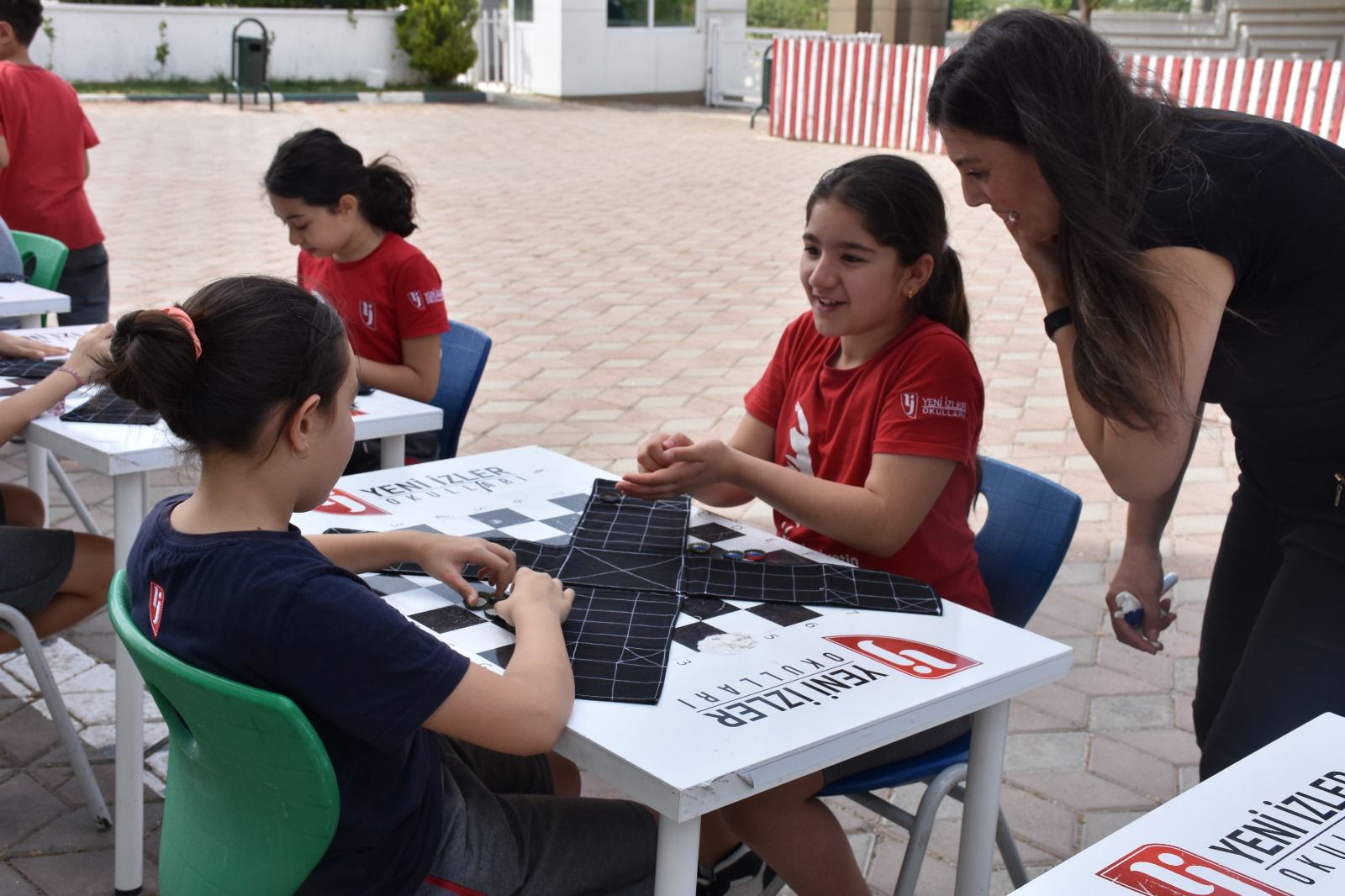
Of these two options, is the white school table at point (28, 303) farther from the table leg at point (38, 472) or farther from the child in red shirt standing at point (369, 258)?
the child in red shirt standing at point (369, 258)

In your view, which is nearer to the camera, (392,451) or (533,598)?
(533,598)

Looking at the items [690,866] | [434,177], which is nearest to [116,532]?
[690,866]

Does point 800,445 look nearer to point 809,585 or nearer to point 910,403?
point 910,403

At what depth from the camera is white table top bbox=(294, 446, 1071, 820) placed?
1.48m

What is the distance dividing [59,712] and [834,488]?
1.64 meters

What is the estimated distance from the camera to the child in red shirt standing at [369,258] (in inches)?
130

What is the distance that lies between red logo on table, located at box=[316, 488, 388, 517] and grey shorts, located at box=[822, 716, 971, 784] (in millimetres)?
867

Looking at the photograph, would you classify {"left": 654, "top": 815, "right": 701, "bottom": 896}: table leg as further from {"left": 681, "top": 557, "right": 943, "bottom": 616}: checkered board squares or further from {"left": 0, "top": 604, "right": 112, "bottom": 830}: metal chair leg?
{"left": 0, "top": 604, "right": 112, "bottom": 830}: metal chair leg

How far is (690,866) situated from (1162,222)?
0.99 m

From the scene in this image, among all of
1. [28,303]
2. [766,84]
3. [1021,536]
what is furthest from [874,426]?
[766,84]

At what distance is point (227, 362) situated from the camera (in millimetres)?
1536

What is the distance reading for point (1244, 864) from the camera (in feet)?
4.14

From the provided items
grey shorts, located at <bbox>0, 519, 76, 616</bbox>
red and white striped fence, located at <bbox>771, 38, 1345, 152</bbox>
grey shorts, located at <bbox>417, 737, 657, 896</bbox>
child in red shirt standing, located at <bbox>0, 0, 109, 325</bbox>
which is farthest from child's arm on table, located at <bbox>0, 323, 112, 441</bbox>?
red and white striped fence, located at <bbox>771, 38, 1345, 152</bbox>

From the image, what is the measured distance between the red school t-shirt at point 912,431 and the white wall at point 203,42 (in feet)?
59.6
